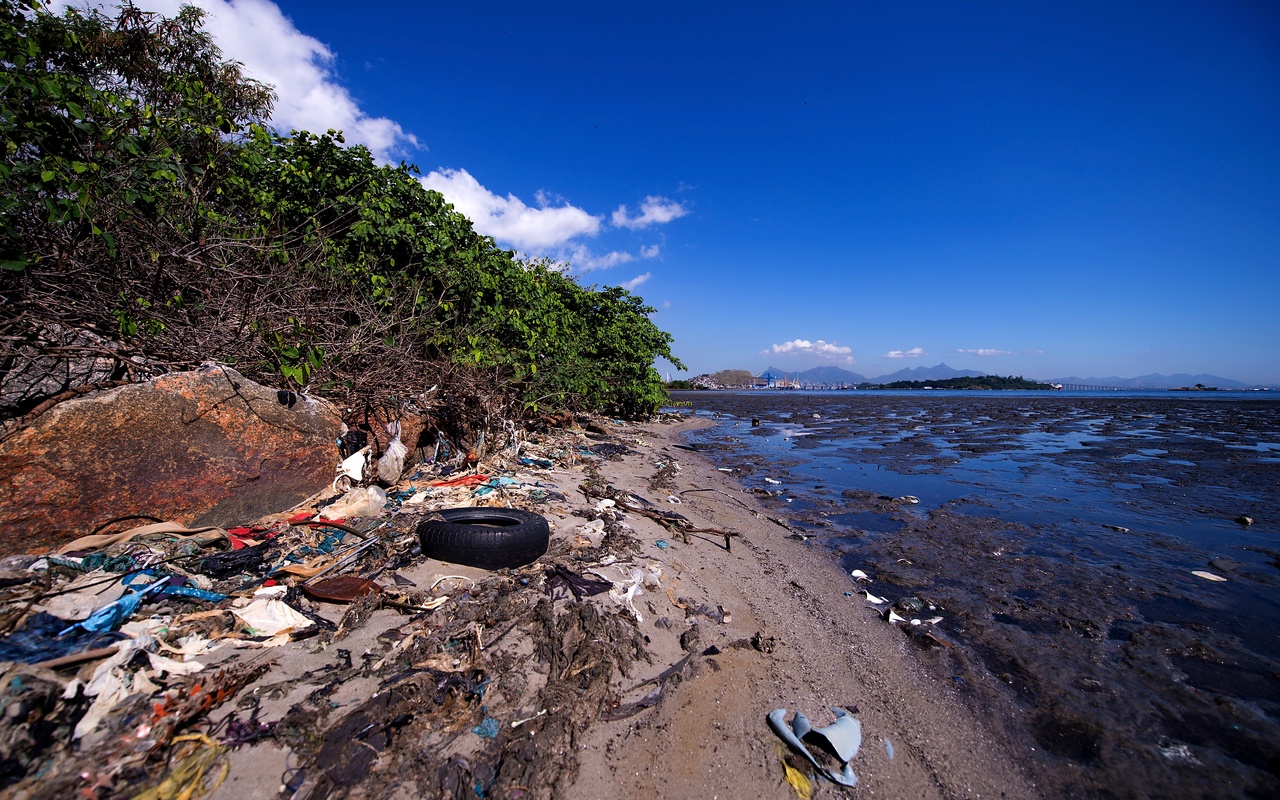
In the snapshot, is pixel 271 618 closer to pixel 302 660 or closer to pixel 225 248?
pixel 302 660

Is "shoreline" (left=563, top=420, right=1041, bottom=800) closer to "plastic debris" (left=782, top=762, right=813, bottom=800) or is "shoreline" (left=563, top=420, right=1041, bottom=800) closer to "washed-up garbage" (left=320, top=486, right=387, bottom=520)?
"plastic debris" (left=782, top=762, right=813, bottom=800)

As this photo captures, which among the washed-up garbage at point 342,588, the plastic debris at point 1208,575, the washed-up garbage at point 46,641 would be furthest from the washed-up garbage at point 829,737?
the plastic debris at point 1208,575

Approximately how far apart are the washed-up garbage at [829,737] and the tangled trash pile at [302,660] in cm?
99

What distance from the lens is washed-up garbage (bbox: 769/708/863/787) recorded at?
8.46 ft

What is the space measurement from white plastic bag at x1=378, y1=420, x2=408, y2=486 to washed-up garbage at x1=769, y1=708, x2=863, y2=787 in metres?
4.99

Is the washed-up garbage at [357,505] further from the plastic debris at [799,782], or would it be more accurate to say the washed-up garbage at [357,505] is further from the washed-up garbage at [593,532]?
the plastic debris at [799,782]

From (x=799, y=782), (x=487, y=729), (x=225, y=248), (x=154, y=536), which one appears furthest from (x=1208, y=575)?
(x=225, y=248)

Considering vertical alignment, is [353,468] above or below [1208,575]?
above

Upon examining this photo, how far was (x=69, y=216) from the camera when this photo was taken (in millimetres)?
3346

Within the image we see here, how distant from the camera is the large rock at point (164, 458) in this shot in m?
3.44

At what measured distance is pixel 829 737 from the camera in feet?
8.94

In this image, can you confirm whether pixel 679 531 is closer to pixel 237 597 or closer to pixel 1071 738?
pixel 1071 738

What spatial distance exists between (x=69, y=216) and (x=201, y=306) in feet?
4.70

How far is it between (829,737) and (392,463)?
17.6 ft
